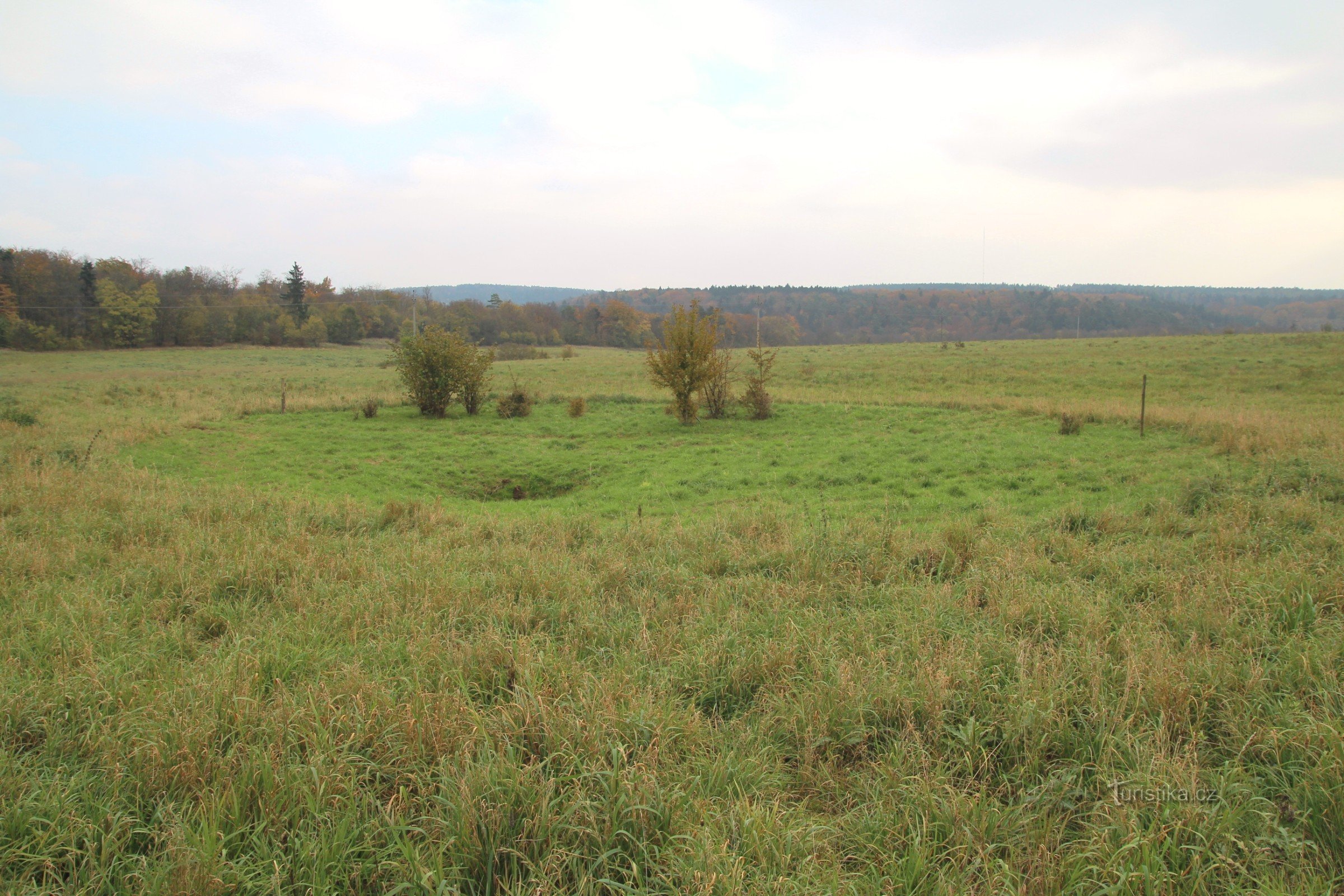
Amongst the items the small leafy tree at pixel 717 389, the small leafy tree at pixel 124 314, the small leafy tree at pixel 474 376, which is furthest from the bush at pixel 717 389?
the small leafy tree at pixel 124 314

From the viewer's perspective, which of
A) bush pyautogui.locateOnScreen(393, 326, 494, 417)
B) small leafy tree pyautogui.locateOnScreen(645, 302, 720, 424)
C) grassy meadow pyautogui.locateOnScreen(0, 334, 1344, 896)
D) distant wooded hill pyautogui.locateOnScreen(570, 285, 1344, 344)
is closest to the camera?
grassy meadow pyautogui.locateOnScreen(0, 334, 1344, 896)

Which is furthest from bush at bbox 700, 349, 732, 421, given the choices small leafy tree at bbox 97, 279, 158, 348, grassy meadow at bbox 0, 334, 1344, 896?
small leafy tree at bbox 97, 279, 158, 348

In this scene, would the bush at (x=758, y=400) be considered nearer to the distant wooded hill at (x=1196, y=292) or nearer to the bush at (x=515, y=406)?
the bush at (x=515, y=406)

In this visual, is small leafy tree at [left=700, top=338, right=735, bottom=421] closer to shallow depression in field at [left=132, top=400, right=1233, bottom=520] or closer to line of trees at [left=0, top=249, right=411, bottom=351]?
shallow depression in field at [left=132, top=400, right=1233, bottom=520]

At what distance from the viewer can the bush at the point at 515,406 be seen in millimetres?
22750

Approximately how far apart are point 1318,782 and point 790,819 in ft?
7.36

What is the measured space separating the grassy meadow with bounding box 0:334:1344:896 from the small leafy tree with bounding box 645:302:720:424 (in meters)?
10.6

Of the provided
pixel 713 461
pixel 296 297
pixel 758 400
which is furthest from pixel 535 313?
pixel 713 461

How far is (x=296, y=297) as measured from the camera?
79938mm

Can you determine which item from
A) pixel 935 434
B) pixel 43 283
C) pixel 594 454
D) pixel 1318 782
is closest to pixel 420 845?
pixel 1318 782

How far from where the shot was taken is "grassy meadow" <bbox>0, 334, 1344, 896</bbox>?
2.62 meters

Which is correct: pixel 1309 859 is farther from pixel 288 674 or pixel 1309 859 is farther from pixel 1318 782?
pixel 288 674

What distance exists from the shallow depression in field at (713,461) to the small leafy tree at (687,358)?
1142mm

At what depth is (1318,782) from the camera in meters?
2.84
